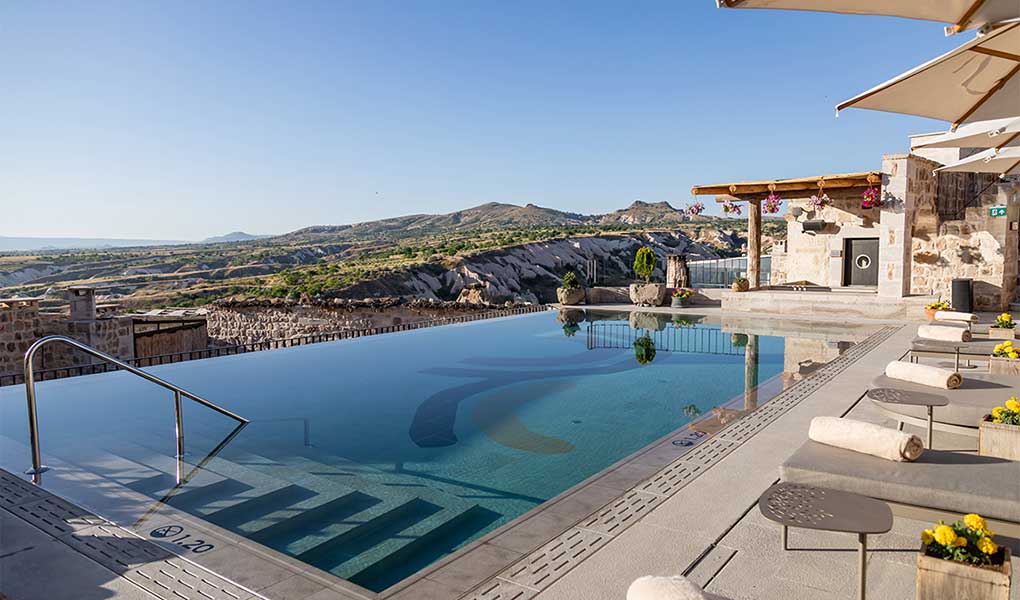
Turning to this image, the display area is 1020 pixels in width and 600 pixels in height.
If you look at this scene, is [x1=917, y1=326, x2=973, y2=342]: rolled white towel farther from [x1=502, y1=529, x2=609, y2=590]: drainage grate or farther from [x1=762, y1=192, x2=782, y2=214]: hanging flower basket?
[x1=762, y1=192, x2=782, y2=214]: hanging flower basket

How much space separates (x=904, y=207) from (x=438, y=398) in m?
13.4

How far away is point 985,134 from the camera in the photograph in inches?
210

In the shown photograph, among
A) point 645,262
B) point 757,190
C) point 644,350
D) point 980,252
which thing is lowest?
point 644,350

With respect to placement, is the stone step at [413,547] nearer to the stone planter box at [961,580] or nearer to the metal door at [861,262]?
the stone planter box at [961,580]

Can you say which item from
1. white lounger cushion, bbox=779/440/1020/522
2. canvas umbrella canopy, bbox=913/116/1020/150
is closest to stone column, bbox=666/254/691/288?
canvas umbrella canopy, bbox=913/116/1020/150

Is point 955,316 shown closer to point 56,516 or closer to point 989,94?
point 989,94

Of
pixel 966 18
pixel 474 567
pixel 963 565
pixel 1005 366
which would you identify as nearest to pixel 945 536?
pixel 963 565

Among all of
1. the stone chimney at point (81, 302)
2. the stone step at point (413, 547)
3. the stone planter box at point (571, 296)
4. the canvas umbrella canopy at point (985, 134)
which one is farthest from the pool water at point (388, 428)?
the stone planter box at point (571, 296)

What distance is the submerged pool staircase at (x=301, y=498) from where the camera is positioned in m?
4.17

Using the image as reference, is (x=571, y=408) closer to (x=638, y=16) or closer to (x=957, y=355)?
(x=957, y=355)

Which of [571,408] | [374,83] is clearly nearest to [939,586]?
[571,408]

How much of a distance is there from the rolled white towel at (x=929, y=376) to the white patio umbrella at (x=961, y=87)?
2.39 metres

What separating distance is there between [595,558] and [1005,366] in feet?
19.5

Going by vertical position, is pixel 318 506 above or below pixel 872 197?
below
